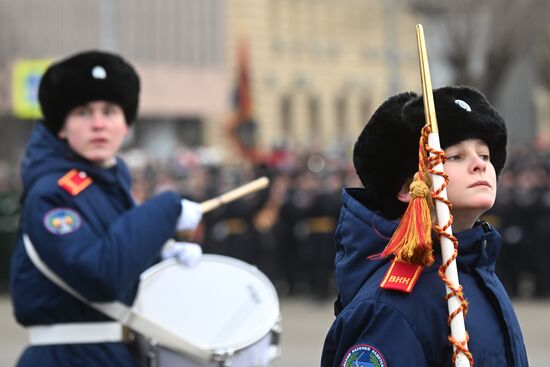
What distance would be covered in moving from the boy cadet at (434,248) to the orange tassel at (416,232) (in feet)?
0.21

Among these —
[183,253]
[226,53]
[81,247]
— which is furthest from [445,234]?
[226,53]

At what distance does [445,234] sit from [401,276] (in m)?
0.15

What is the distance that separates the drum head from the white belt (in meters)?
0.18

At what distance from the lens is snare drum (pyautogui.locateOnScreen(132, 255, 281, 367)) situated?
5016 millimetres

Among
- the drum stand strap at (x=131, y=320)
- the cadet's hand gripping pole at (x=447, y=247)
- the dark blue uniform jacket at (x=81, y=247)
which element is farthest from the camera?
the drum stand strap at (x=131, y=320)

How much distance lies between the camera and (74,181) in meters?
4.98

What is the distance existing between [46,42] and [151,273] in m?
36.0

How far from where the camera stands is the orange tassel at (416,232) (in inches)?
126

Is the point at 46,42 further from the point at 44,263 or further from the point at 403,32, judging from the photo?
the point at 44,263

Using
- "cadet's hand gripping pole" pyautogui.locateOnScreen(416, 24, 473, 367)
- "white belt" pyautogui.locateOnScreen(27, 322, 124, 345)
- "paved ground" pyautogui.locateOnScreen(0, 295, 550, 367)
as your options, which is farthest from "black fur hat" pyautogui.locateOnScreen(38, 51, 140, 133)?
"paved ground" pyautogui.locateOnScreen(0, 295, 550, 367)

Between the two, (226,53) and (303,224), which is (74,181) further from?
(226,53)

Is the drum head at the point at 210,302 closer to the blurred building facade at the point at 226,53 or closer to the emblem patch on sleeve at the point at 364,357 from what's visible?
the emblem patch on sleeve at the point at 364,357

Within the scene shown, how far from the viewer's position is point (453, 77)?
87.5ft

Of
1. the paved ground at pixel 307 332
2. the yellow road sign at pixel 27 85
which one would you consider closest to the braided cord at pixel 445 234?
the paved ground at pixel 307 332
